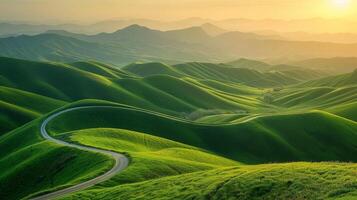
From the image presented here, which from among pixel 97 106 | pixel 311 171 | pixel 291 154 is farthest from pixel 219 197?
pixel 97 106

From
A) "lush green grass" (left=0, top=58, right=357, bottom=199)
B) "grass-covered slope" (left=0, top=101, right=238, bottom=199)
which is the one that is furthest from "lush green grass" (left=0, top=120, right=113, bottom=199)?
"lush green grass" (left=0, top=58, right=357, bottom=199)

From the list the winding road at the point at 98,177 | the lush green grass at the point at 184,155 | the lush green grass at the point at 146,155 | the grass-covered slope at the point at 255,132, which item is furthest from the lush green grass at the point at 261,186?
the grass-covered slope at the point at 255,132

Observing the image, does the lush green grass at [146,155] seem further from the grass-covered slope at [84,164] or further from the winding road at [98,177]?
the winding road at [98,177]

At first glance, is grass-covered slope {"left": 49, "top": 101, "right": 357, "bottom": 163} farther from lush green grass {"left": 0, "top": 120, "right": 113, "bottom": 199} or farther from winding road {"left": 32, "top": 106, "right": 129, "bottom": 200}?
winding road {"left": 32, "top": 106, "right": 129, "bottom": 200}

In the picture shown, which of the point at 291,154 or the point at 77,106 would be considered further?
the point at 77,106

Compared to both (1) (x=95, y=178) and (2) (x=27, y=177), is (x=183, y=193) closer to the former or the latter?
(1) (x=95, y=178)

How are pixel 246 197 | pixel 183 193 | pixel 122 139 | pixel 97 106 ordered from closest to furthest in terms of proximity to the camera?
pixel 246 197 → pixel 183 193 → pixel 122 139 → pixel 97 106

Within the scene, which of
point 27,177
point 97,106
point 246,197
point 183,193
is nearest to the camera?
point 246,197
